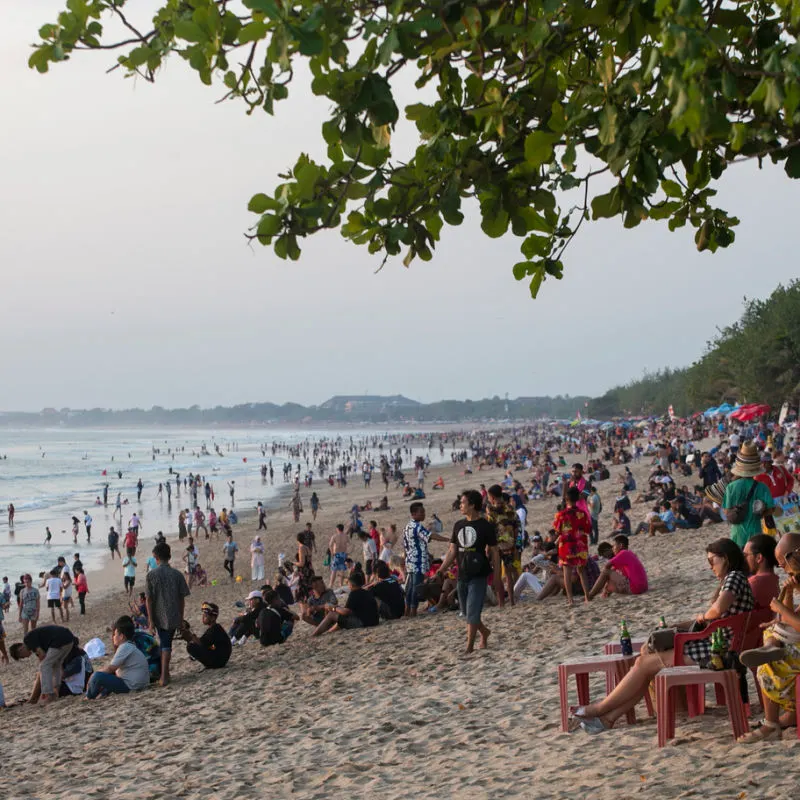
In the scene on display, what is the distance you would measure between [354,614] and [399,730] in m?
4.46

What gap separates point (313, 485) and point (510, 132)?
193 feet

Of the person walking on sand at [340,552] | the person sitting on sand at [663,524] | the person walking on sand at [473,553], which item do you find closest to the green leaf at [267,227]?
the person walking on sand at [473,553]

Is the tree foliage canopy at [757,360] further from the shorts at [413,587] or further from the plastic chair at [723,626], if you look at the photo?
the plastic chair at [723,626]

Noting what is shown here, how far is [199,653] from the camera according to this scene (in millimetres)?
Result: 9977

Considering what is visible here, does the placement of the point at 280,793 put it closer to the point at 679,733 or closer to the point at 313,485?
the point at 679,733

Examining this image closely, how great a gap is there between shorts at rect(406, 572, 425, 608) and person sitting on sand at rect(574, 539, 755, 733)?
18.5 feet

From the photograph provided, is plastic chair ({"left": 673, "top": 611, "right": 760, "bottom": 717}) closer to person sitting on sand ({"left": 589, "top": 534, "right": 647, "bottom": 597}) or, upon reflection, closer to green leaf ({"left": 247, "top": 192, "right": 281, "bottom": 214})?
green leaf ({"left": 247, "top": 192, "right": 281, "bottom": 214})

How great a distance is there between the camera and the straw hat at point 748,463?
775 centimetres

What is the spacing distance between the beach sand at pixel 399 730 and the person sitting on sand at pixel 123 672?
20cm

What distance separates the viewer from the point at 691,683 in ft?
16.8

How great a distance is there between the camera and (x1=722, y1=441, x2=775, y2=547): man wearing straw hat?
7.62 m

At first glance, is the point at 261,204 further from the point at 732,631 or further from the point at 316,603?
the point at 316,603

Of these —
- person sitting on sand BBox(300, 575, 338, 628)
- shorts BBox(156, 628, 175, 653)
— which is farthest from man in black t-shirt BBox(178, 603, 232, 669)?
person sitting on sand BBox(300, 575, 338, 628)

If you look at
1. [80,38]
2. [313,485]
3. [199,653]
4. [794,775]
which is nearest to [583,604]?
[199,653]
